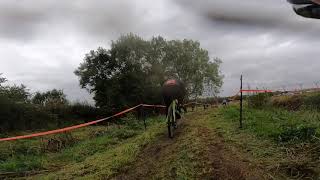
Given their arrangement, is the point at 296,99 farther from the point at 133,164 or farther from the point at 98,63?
the point at 98,63

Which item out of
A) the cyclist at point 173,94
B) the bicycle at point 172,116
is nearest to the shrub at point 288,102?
the cyclist at point 173,94

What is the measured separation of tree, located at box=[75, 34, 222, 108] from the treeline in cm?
887

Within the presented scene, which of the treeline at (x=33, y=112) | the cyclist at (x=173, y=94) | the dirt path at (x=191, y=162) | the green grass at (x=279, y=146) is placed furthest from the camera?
the treeline at (x=33, y=112)

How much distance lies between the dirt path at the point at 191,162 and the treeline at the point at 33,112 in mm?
15834

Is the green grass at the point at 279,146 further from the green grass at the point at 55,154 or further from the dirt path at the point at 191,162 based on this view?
the green grass at the point at 55,154

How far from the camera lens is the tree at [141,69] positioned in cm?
4309

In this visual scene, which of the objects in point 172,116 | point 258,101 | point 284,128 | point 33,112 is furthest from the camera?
Answer: point 33,112

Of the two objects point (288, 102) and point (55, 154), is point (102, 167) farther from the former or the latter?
point (288, 102)

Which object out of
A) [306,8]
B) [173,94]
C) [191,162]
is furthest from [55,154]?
[306,8]

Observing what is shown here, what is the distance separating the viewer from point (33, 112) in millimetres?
26953

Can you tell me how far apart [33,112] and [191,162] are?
20423 mm

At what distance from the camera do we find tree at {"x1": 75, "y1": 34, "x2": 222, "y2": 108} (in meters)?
43.1

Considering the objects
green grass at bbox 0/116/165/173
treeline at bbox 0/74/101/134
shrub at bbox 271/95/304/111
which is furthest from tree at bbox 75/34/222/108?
green grass at bbox 0/116/165/173

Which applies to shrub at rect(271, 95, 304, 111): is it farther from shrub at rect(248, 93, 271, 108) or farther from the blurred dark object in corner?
the blurred dark object in corner
